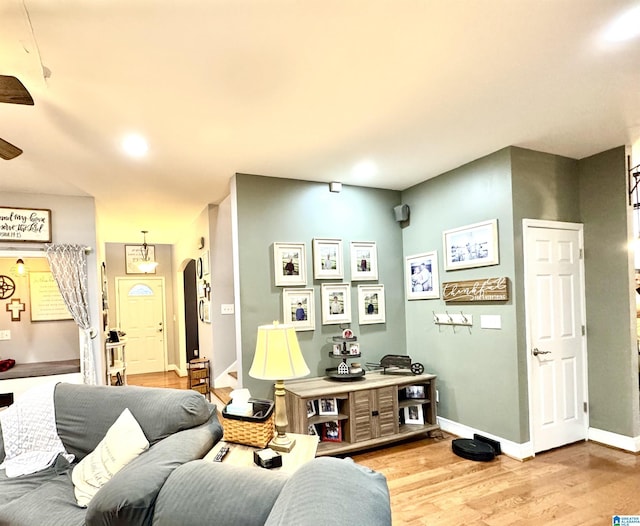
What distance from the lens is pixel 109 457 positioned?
2.12m

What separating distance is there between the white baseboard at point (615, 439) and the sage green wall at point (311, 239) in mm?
1944

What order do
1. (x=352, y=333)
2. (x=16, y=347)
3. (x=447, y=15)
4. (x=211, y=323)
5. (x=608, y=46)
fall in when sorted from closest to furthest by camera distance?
(x=447, y=15) → (x=608, y=46) → (x=352, y=333) → (x=16, y=347) → (x=211, y=323)

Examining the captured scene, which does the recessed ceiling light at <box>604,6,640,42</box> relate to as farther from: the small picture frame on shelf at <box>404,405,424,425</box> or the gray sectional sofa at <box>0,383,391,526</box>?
the small picture frame on shelf at <box>404,405,424,425</box>

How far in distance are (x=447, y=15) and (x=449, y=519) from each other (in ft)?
9.42

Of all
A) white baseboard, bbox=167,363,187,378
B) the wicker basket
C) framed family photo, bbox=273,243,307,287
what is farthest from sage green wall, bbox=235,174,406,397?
white baseboard, bbox=167,363,187,378

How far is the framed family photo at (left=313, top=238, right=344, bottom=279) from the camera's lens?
4184 millimetres

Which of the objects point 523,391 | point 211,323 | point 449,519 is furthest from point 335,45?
point 211,323

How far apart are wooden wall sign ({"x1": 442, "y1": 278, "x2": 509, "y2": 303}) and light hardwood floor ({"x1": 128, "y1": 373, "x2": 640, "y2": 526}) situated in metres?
Result: 1.39

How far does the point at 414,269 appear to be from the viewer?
4520mm

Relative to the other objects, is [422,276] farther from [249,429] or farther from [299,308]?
[249,429]

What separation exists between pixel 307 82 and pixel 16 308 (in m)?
5.14

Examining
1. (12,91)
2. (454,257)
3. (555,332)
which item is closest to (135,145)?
(12,91)

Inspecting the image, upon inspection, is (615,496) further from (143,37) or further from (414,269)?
(143,37)

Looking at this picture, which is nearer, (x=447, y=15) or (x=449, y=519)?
(x=447, y=15)
